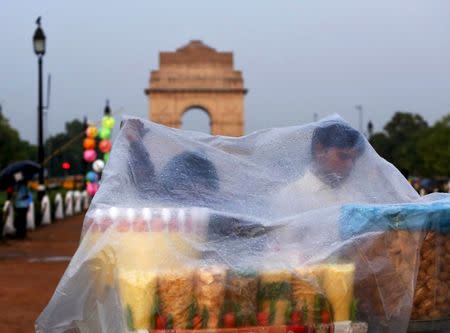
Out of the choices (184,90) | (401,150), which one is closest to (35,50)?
(184,90)

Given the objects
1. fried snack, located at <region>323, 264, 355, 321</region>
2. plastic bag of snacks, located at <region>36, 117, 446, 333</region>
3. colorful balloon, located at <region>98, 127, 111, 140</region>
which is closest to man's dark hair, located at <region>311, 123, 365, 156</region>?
plastic bag of snacks, located at <region>36, 117, 446, 333</region>

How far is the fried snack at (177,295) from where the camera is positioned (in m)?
4.21

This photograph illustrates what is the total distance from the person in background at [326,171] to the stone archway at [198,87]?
182ft

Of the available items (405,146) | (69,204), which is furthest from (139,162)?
(405,146)

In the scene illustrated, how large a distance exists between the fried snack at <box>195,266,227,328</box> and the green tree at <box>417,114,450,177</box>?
2269 inches

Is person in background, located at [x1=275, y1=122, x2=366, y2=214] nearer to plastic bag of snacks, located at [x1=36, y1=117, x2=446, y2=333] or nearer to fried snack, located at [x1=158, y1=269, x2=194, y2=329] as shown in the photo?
plastic bag of snacks, located at [x1=36, y1=117, x2=446, y2=333]

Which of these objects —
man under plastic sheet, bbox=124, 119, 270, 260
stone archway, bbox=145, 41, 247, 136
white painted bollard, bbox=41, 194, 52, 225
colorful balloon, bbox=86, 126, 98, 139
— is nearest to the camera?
man under plastic sheet, bbox=124, 119, 270, 260

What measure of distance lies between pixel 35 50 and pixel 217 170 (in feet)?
59.4

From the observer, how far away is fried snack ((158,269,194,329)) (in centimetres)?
421

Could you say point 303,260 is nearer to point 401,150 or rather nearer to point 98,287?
point 98,287

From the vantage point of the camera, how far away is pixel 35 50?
22078 mm

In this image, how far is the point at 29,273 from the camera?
36.8 ft

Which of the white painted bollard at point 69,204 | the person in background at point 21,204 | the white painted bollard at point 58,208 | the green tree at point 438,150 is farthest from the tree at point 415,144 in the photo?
the person in background at point 21,204

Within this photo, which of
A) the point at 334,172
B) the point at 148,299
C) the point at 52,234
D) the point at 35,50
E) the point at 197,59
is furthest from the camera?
the point at 197,59
